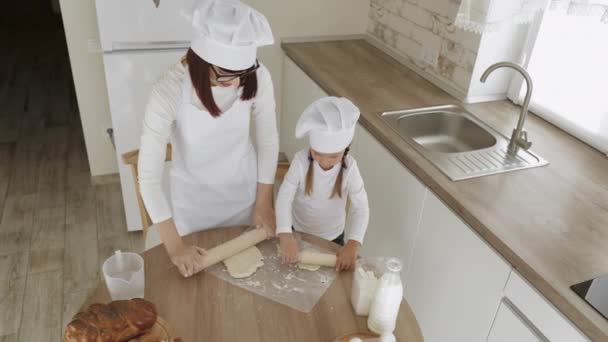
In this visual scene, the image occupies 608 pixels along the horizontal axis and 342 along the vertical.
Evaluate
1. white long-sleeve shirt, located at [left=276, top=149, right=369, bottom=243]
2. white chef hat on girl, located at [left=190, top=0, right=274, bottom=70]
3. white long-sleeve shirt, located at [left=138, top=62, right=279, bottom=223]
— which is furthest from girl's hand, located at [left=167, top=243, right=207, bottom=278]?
white chef hat on girl, located at [left=190, top=0, right=274, bottom=70]

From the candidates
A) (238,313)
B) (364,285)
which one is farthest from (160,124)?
(364,285)

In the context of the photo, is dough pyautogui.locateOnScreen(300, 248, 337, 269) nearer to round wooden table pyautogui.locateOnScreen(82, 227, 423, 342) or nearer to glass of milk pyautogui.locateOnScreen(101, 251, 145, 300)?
round wooden table pyautogui.locateOnScreen(82, 227, 423, 342)

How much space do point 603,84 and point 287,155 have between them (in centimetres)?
166

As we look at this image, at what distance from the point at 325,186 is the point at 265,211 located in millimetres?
198

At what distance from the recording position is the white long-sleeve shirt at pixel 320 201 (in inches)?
55.6

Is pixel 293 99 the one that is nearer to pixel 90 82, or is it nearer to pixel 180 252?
pixel 90 82

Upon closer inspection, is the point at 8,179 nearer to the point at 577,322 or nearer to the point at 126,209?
the point at 126,209

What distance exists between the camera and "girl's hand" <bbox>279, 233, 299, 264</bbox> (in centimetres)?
127

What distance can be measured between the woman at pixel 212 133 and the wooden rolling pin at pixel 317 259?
158mm

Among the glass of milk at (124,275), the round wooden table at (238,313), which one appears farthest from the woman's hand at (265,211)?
the glass of milk at (124,275)

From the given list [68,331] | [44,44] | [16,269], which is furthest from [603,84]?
[44,44]

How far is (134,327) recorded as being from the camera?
37.5 inches

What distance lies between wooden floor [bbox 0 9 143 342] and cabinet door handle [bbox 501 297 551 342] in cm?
167

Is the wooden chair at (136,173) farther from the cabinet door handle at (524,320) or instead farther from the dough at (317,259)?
the cabinet door handle at (524,320)
